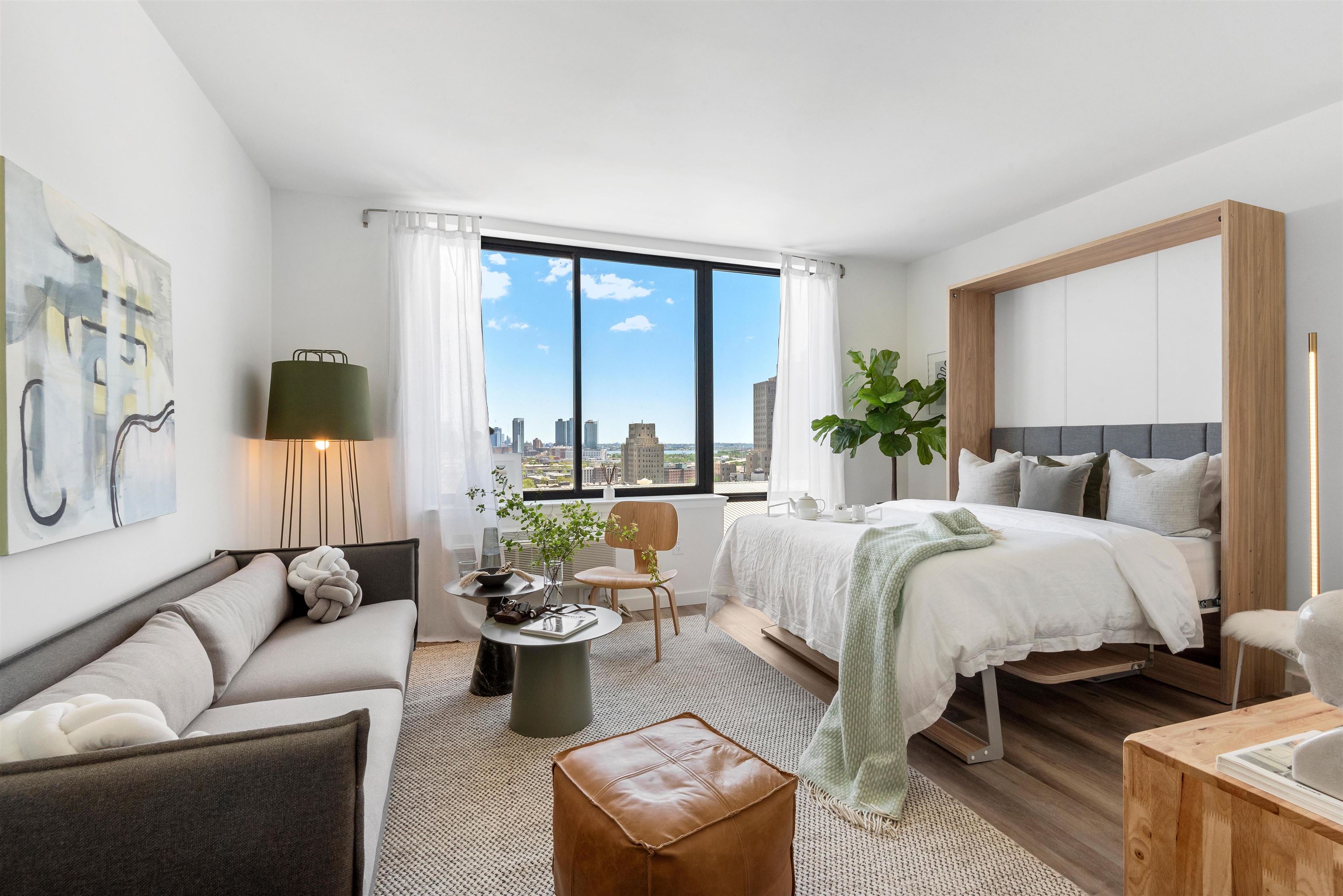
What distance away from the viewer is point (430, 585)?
3.91 metres

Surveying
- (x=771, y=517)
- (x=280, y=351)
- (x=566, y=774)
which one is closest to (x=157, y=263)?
(x=280, y=351)

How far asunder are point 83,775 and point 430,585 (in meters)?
3.05

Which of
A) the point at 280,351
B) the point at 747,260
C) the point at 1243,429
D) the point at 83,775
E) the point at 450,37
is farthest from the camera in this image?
the point at 747,260

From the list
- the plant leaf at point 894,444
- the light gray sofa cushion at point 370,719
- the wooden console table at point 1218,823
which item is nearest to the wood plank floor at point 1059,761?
the wooden console table at point 1218,823

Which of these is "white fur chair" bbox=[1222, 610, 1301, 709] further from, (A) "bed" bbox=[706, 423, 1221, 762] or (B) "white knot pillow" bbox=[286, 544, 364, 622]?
(B) "white knot pillow" bbox=[286, 544, 364, 622]

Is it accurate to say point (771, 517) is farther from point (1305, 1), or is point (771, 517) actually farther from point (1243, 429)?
point (1305, 1)

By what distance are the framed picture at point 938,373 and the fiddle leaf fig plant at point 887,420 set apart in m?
0.09

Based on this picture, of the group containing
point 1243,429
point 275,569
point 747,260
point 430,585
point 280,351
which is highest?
point 747,260

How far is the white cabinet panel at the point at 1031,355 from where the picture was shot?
13.4ft

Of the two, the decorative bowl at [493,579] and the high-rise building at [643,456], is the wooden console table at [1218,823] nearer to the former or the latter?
the decorative bowl at [493,579]

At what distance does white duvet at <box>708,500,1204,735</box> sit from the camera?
214 cm

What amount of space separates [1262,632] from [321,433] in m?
4.14

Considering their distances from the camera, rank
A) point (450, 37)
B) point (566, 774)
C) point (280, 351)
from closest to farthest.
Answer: point (566, 774) < point (450, 37) < point (280, 351)

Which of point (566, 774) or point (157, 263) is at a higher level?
point (157, 263)
